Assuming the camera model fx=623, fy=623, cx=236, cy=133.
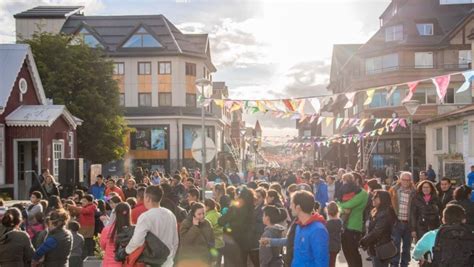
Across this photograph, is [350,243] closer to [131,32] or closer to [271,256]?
[271,256]

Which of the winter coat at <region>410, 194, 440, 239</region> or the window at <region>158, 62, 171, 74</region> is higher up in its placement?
the window at <region>158, 62, 171, 74</region>

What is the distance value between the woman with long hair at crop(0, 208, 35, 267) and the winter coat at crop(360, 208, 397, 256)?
4941 millimetres

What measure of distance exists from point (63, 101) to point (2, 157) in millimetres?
10652

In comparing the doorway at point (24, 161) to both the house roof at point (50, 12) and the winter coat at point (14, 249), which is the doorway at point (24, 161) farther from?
the house roof at point (50, 12)

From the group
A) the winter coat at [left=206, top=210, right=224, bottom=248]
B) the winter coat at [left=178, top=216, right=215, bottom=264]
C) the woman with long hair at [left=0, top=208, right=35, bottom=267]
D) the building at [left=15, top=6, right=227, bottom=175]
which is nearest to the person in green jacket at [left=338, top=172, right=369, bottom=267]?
Result: the winter coat at [left=206, top=210, right=224, bottom=248]

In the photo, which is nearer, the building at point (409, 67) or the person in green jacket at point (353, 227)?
the person in green jacket at point (353, 227)

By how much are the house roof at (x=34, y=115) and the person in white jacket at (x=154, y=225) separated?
75.9 feet

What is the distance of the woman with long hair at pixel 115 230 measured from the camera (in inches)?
310

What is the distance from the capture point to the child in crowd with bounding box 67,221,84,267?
10.2m

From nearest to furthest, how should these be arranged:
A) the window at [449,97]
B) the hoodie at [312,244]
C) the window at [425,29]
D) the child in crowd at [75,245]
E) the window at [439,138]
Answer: the hoodie at [312,244]
the child in crowd at [75,245]
the window at [439,138]
the window at [449,97]
the window at [425,29]

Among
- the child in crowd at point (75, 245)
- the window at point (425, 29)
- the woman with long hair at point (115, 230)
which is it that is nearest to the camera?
the woman with long hair at point (115, 230)

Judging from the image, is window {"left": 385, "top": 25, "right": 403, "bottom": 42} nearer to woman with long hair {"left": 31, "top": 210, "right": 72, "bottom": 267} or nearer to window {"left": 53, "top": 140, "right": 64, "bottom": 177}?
window {"left": 53, "top": 140, "right": 64, "bottom": 177}

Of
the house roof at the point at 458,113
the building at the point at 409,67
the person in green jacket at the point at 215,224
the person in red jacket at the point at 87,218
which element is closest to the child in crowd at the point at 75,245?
the person in red jacket at the point at 87,218

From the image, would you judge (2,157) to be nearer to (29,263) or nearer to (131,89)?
Answer: (29,263)
